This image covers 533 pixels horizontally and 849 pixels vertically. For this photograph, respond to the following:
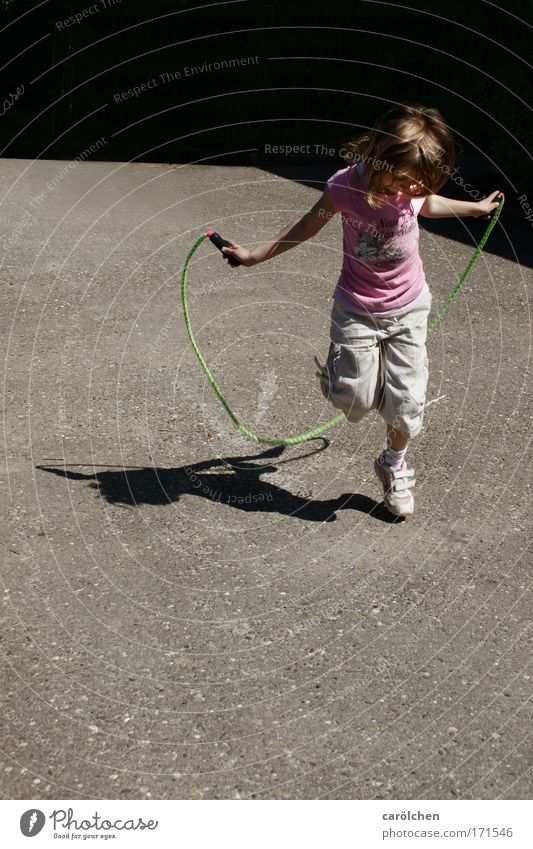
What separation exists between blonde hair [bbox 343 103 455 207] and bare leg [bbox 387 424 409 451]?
1.02m

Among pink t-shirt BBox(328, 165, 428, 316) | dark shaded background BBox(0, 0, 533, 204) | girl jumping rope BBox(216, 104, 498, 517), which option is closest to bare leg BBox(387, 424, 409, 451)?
girl jumping rope BBox(216, 104, 498, 517)

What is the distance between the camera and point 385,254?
415 centimetres

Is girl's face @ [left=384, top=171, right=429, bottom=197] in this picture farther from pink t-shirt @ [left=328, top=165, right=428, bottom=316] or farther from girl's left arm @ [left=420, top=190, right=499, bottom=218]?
girl's left arm @ [left=420, top=190, right=499, bottom=218]

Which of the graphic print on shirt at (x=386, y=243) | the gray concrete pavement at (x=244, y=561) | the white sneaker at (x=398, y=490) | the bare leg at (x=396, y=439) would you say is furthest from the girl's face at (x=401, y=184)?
the gray concrete pavement at (x=244, y=561)

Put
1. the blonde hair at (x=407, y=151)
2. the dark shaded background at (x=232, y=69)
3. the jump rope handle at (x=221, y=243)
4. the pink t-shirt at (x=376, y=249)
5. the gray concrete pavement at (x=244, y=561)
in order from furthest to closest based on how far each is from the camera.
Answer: the dark shaded background at (x=232, y=69), the jump rope handle at (x=221, y=243), the pink t-shirt at (x=376, y=249), the blonde hair at (x=407, y=151), the gray concrete pavement at (x=244, y=561)

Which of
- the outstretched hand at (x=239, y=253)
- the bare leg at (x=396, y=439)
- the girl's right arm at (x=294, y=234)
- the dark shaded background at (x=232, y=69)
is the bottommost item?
the bare leg at (x=396, y=439)

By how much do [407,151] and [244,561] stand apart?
1740 millimetres

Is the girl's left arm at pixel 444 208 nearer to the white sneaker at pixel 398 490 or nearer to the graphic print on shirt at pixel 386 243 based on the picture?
the graphic print on shirt at pixel 386 243

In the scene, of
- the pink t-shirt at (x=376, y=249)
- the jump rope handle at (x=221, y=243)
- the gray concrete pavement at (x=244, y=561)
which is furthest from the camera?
the jump rope handle at (x=221, y=243)

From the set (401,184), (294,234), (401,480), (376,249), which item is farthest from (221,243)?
(401,480)

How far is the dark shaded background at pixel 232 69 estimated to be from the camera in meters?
12.5

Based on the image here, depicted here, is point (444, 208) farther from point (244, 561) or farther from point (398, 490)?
point (244, 561)

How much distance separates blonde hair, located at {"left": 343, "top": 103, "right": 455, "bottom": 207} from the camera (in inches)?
152

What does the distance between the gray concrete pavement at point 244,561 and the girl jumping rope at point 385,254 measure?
0.59m
